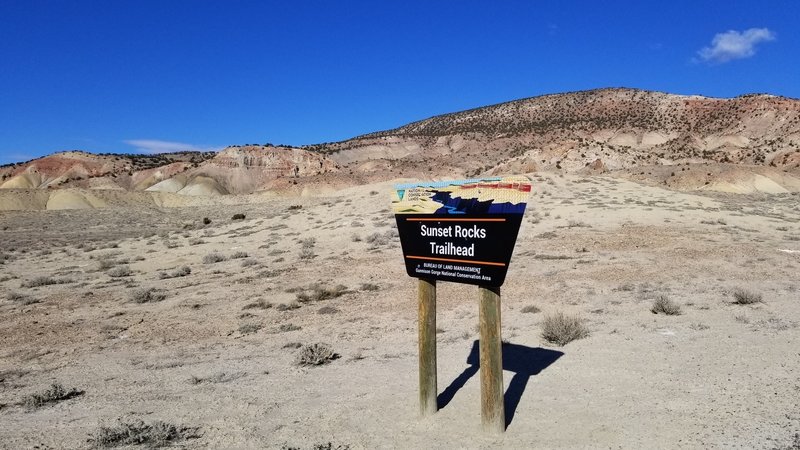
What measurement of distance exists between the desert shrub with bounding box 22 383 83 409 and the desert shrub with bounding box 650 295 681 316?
911 cm

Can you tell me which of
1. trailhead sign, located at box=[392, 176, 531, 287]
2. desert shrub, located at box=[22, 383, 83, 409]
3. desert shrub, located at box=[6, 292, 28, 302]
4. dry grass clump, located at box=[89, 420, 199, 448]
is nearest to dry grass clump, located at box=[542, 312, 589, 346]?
trailhead sign, located at box=[392, 176, 531, 287]

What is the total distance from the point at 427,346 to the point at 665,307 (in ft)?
18.7

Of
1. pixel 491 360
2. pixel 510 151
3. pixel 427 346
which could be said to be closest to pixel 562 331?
pixel 427 346

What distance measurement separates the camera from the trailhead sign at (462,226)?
4648 millimetres

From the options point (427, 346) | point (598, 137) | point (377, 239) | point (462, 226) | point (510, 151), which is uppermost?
→ point (598, 137)

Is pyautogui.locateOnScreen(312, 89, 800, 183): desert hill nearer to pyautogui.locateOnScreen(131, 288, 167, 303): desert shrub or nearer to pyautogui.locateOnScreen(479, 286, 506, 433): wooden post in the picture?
pyautogui.locateOnScreen(131, 288, 167, 303): desert shrub

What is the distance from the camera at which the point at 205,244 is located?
25.8 meters

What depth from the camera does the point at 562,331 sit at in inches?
319

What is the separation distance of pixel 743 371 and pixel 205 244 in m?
23.8

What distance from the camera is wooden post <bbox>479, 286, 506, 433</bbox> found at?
16.0 ft

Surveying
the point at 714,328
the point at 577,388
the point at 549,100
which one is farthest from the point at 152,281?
the point at 549,100

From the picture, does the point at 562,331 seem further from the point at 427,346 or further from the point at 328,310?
the point at 328,310

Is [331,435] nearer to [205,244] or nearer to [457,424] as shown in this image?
[457,424]

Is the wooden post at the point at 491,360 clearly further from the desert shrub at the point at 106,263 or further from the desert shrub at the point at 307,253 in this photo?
the desert shrub at the point at 106,263
